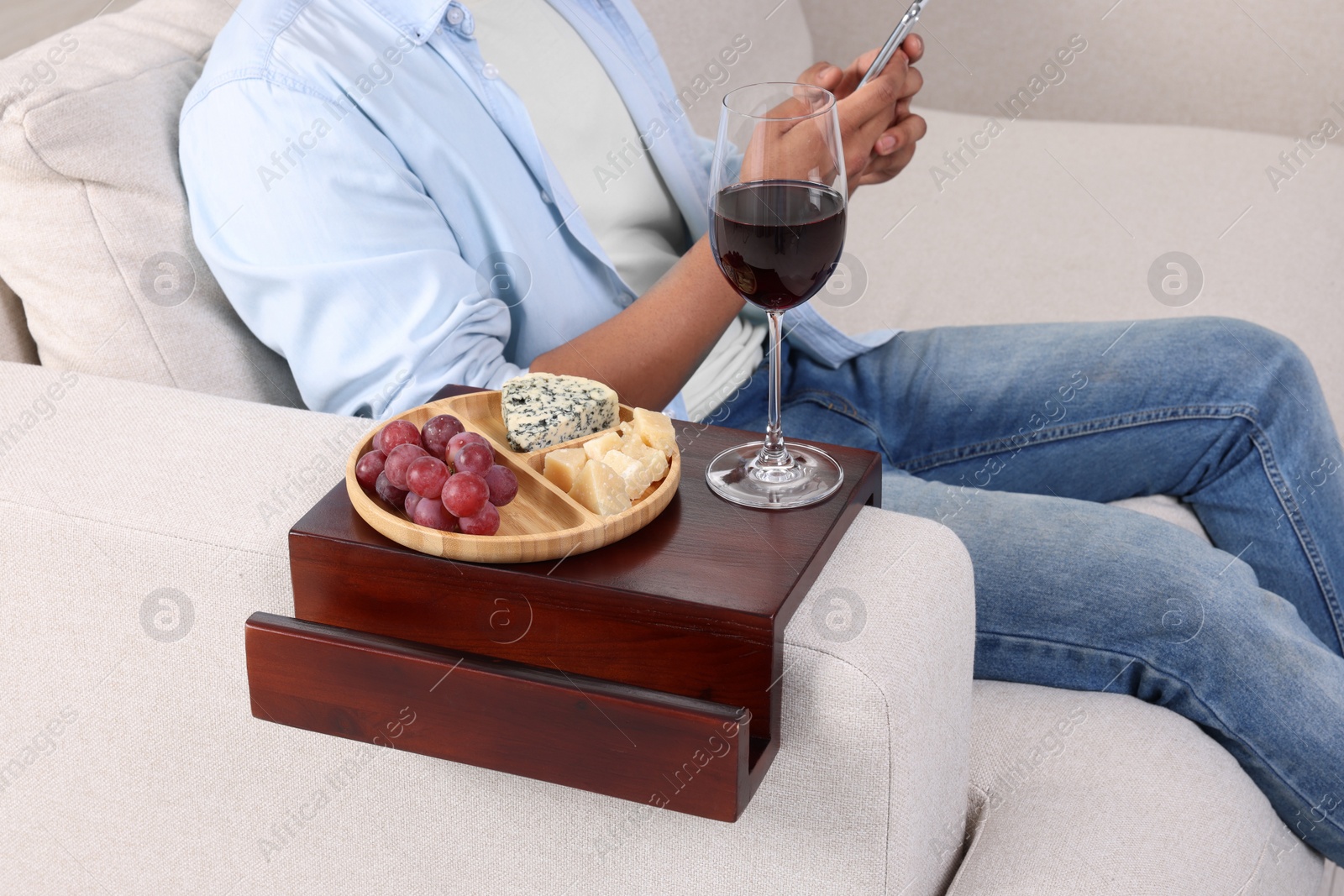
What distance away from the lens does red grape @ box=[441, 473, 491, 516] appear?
2.38 ft

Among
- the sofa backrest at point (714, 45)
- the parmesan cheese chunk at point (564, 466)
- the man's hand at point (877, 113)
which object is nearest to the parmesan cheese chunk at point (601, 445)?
the parmesan cheese chunk at point (564, 466)

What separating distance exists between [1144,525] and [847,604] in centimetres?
49

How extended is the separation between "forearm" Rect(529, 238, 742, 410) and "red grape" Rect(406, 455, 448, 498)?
414 millimetres

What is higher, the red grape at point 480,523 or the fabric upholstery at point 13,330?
the red grape at point 480,523

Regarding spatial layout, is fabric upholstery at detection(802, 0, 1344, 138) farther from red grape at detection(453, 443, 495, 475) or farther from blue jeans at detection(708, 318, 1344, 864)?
red grape at detection(453, 443, 495, 475)

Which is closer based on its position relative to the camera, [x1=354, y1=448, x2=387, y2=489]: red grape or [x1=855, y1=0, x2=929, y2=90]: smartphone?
[x1=354, y1=448, x2=387, y2=489]: red grape

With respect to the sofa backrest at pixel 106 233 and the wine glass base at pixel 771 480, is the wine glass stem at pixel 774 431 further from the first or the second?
the sofa backrest at pixel 106 233

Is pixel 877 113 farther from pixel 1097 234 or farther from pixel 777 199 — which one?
pixel 1097 234

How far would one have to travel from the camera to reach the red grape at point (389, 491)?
78 centimetres

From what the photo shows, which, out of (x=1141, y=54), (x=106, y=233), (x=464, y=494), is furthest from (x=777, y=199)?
(x=1141, y=54)

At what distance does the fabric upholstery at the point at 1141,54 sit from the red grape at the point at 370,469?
253 cm

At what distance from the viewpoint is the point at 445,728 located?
785 millimetres

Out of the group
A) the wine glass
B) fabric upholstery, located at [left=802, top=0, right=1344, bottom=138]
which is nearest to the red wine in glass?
the wine glass

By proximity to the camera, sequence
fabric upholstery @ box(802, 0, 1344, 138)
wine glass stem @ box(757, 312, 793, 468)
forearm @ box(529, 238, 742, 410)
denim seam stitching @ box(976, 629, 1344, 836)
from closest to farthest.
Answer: wine glass stem @ box(757, 312, 793, 468) < denim seam stitching @ box(976, 629, 1344, 836) < forearm @ box(529, 238, 742, 410) < fabric upholstery @ box(802, 0, 1344, 138)
